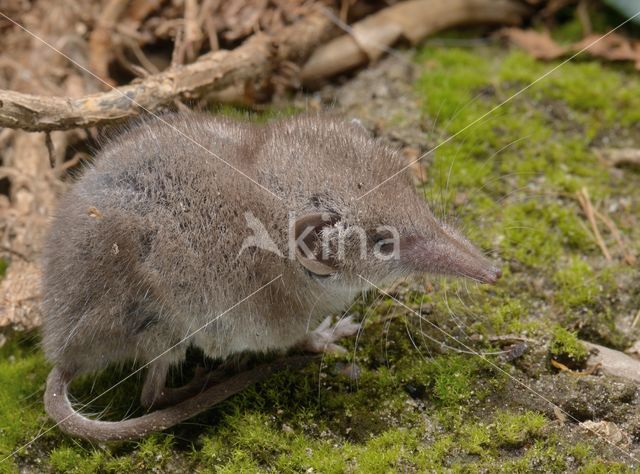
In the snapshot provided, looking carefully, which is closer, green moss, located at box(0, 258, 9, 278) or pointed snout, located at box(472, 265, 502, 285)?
pointed snout, located at box(472, 265, 502, 285)

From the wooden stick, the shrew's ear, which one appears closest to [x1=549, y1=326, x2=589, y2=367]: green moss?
the wooden stick

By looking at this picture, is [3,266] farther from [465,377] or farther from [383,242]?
[465,377]

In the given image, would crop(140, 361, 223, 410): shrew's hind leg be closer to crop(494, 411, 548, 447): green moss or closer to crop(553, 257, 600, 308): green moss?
crop(494, 411, 548, 447): green moss

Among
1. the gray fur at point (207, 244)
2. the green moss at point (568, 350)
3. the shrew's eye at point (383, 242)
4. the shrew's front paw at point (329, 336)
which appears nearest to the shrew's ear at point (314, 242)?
the gray fur at point (207, 244)

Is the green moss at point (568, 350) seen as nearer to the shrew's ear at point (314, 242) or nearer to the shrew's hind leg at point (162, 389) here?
the shrew's ear at point (314, 242)

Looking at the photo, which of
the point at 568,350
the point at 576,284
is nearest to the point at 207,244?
the point at 568,350

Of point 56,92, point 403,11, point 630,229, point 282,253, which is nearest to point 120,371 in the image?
point 282,253
